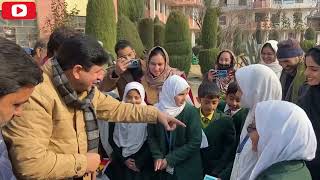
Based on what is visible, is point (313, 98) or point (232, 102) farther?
point (232, 102)

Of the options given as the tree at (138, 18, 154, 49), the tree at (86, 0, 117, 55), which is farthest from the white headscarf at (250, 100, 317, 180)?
the tree at (138, 18, 154, 49)

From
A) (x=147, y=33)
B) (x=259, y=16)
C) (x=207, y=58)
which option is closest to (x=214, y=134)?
(x=207, y=58)

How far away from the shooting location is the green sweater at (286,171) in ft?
6.26

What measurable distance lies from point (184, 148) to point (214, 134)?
10.8 inches

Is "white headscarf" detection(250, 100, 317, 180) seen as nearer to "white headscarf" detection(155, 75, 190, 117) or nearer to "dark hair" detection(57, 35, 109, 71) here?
"dark hair" detection(57, 35, 109, 71)

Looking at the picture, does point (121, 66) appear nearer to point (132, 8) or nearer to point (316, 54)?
point (316, 54)

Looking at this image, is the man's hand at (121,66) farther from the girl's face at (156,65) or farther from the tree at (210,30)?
the tree at (210,30)

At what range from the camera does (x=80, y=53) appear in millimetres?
2105

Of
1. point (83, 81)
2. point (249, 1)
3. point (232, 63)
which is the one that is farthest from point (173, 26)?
point (249, 1)

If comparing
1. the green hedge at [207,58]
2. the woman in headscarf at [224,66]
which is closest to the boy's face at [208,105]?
the woman in headscarf at [224,66]

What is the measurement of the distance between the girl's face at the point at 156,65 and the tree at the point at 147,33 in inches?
592

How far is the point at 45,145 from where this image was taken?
2.04 m

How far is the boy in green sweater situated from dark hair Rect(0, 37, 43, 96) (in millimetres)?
1852

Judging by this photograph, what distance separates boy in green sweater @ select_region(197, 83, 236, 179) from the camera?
10.7ft
